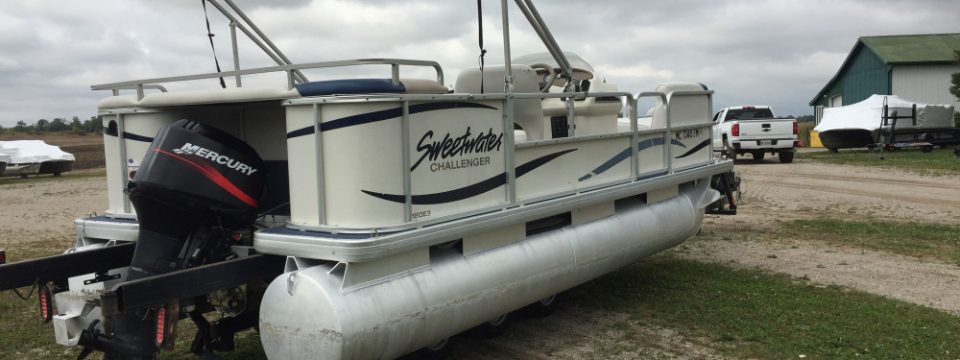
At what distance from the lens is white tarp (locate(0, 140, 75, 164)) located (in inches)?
1046

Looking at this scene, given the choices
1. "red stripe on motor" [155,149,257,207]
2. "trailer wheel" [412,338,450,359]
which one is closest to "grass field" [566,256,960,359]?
"trailer wheel" [412,338,450,359]

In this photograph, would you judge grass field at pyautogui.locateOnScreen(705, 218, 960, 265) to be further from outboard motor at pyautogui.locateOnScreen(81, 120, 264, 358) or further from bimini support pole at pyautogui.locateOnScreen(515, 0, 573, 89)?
outboard motor at pyautogui.locateOnScreen(81, 120, 264, 358)

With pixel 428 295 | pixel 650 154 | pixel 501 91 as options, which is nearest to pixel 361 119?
pixel 428 295

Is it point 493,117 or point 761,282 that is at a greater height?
point 493,117

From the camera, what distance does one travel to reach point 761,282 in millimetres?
7477

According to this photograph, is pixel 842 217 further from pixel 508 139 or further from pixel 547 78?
pixel 508 139

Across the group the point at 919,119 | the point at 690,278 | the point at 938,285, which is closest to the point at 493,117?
the point at 690,278

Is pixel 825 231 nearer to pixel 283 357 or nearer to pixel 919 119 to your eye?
pixel 283 357

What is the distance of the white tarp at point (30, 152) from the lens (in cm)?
2658

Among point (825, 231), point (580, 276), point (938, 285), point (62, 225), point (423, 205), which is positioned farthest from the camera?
point (62, 225)

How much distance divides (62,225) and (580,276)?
33.7 feet

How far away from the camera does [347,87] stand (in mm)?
4191

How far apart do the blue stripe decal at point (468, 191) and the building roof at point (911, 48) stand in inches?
1341

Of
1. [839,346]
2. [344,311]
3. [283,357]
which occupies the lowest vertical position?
[839,346]
